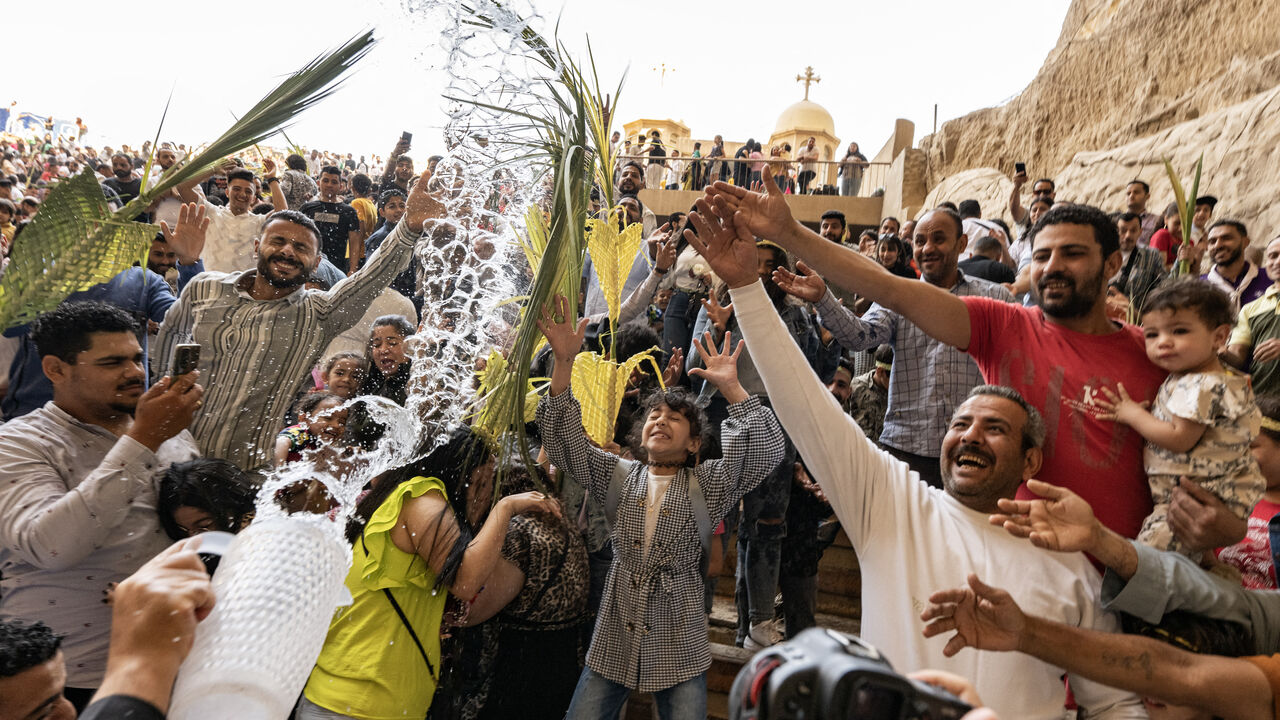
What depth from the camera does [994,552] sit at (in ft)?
5.79

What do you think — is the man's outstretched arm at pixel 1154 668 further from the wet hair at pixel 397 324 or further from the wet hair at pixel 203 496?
the wet hair at pixel 397 324

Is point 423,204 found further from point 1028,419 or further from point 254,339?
point 1028,419

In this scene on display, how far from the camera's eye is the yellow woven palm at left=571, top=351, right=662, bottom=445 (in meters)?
2.91

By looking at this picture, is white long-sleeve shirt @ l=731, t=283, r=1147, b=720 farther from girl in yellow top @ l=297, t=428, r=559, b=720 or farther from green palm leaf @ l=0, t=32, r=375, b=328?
green palm leaf @ l=0, t=32, r=375, b=328

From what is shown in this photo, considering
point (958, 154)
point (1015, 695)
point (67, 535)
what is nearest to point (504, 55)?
point (67, 535)

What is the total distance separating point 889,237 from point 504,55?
3.36m

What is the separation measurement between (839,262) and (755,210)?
0.92 ft

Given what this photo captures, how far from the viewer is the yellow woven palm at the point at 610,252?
87.4 inches

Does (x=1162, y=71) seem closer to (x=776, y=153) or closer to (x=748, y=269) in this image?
(x=776, y=153)

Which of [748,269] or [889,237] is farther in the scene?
[889,237]

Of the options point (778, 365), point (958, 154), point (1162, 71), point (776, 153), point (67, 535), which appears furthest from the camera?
point (776, 153)

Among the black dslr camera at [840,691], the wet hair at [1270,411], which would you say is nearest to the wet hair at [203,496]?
the black dslr camera at [840,691]

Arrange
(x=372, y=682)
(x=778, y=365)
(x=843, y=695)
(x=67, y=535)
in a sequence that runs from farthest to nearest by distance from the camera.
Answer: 1. (x=372, y=682)
2. (x=778, y=365)
3. (x=67, y=535)
4. (x=843, y=695)

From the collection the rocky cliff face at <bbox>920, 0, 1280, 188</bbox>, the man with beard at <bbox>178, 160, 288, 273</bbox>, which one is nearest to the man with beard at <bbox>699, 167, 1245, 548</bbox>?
the man with beard at <bbox>178, 160, 288, 273</bbox>
